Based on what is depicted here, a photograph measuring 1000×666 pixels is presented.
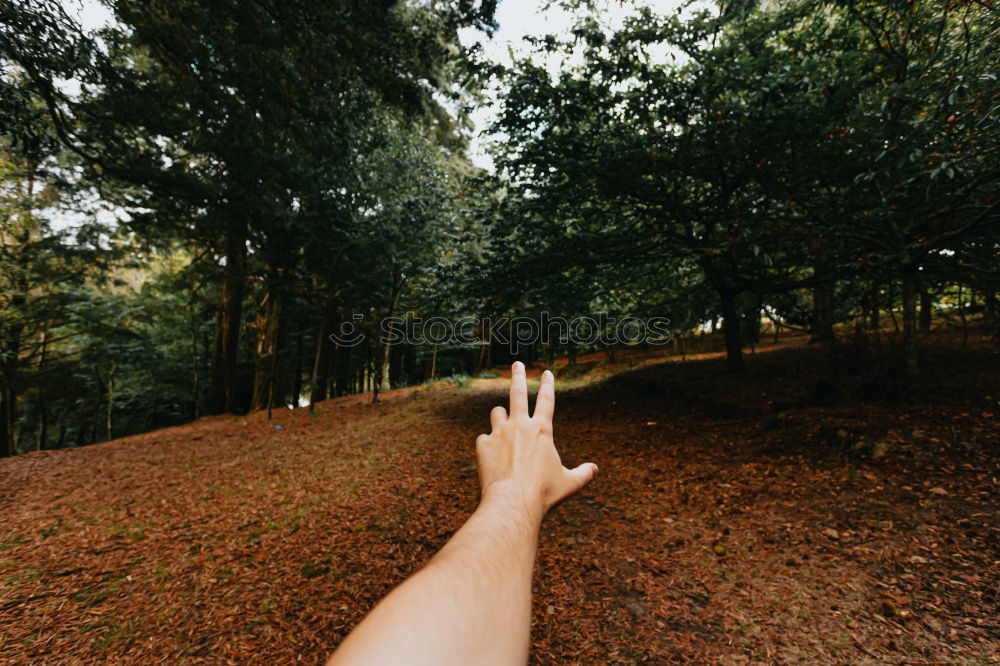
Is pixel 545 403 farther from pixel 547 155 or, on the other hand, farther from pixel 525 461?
pixel 547 155

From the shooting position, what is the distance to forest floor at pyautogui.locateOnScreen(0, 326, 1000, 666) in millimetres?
2504

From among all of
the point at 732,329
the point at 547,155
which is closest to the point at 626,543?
the point at 547,155

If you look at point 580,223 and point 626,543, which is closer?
point 626,543

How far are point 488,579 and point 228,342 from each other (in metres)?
A: 17.1

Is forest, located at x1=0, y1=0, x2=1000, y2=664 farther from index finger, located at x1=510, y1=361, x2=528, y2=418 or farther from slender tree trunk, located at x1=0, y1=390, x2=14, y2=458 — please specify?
slender tree trunk, located at x1=0, y1=390, x2=14, y2=458

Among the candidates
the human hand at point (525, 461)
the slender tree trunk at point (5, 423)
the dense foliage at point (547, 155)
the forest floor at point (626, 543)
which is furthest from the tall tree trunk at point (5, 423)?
the human hand at point (525, 461)

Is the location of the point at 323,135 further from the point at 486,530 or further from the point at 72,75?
the point at 486,530

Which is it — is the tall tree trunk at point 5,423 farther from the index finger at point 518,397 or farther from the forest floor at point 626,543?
the index finger at point 518,397

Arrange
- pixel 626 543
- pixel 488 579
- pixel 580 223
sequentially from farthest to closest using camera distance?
pixel 580 223
pixel 626 543
pixel 488 579

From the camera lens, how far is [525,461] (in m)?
1.39

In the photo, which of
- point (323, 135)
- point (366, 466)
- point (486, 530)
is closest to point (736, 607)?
point (486, 530)

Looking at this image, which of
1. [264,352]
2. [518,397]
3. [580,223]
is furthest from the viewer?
[264,352]

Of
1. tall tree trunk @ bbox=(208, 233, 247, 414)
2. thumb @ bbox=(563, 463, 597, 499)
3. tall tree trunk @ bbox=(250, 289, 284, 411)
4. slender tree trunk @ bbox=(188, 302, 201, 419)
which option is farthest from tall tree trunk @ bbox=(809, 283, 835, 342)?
slender tree trunk @ bbox=(188, 302, 201, 419)

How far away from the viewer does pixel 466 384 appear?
15516 mm
